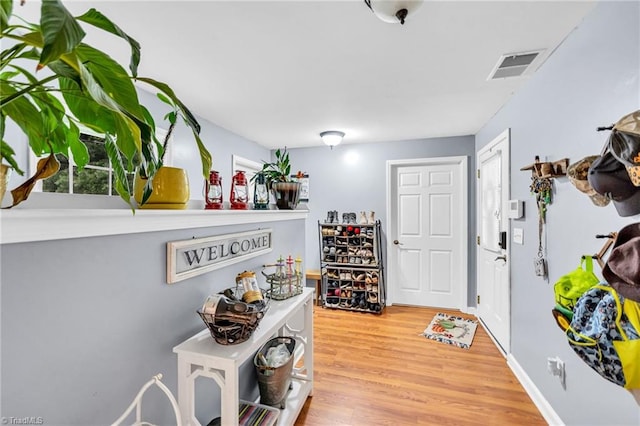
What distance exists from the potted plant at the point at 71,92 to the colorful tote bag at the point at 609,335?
1.28 m

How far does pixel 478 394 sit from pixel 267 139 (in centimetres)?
353

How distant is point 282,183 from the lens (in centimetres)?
204

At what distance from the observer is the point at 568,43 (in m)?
1.62

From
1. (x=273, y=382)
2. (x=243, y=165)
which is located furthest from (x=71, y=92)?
(x=243, y=165)

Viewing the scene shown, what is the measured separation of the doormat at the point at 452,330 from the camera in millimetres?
2953

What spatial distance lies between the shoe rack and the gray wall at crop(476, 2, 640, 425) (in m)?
1.70

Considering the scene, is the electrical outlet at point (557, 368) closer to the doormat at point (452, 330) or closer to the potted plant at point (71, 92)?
the doormat at point (452, 330)

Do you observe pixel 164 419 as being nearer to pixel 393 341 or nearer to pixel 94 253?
pixel 94 253

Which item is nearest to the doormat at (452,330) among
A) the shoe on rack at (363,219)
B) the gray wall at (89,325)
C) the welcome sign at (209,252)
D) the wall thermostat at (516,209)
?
the wall thermostat at (516,209)

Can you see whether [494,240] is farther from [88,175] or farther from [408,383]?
[88,175]

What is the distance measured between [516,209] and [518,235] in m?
0.21

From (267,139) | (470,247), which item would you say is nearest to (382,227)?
(470,247)

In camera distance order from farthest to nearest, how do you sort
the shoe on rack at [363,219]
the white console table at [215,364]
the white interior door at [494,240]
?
the shoe on rack at [363,219] → the white interior door at [494,240] → the white console table at [215,364]

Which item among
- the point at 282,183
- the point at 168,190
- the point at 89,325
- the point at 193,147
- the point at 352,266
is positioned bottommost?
the point at 352,266
